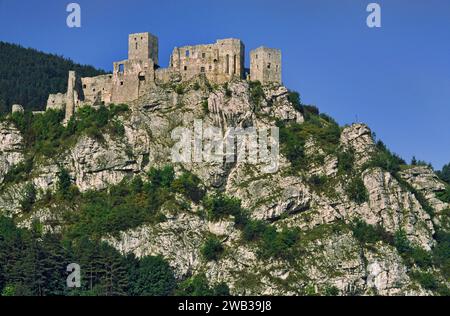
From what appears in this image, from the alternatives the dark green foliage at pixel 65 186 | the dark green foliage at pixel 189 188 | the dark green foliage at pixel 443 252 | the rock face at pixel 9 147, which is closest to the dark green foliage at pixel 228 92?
the dark green foliage at pixel 189 188

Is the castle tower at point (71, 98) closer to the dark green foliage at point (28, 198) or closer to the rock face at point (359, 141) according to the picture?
the dark green foliage at point (28, 198)

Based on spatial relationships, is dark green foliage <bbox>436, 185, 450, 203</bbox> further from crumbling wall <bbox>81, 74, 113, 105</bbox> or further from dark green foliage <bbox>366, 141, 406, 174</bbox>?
crumbling wall <bbox>81, 74, 113, 105</bbox>

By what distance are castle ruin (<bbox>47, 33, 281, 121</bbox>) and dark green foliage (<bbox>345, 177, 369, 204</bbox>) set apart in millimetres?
13930

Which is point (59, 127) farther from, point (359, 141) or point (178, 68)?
point (359, 141)

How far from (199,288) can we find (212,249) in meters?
4.72

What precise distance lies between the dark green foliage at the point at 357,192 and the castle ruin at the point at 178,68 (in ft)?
45.7

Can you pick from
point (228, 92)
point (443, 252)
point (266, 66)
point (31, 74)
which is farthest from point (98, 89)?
point (31, 74)

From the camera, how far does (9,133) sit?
12256 cm

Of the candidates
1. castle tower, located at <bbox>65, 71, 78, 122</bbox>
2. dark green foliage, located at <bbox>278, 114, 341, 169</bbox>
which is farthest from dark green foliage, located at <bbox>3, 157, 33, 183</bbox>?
dark green foliage, located at <bbox>278, 114, 341, 169</bbox>

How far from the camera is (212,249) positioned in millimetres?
106875

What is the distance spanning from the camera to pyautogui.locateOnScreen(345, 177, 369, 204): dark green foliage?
112500mm

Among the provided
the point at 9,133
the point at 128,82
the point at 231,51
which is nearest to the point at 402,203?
the point at 231,51

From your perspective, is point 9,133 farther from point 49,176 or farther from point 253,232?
point 253,232

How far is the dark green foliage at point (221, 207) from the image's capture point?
110m
